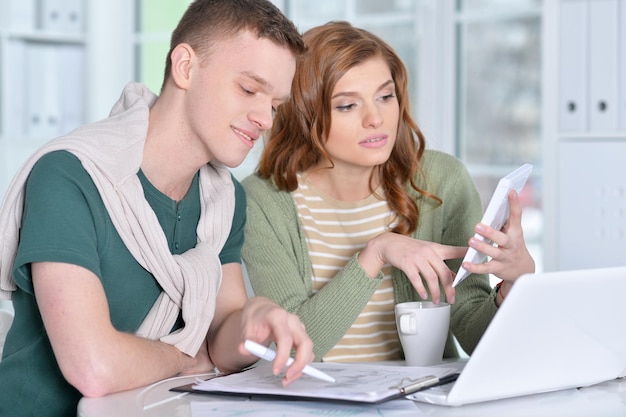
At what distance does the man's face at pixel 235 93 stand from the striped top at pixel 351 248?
431mm

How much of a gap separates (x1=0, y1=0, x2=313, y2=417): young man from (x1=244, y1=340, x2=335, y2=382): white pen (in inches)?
0.9

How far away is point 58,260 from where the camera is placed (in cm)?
125

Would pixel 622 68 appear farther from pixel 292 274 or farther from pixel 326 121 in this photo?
pixel 292 274

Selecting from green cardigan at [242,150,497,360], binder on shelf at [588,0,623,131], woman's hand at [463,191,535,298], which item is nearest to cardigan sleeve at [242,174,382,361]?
green cardigan at [242,150,497,360]

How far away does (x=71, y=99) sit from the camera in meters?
3.95

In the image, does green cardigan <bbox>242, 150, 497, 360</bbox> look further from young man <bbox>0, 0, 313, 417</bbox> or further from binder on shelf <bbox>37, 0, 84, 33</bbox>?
binder on shelf <bbox>37, 0, 84, 33</bbox>

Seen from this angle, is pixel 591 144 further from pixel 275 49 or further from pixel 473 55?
A: pixel 275 49

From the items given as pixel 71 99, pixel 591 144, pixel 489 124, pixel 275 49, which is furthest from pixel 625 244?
pixel 71 99

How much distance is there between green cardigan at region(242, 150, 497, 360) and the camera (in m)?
1.67

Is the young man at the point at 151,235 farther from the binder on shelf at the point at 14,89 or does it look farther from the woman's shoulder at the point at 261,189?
the binder on shelf at the point at 14,89

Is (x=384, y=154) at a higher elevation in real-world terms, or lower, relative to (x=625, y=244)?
higher

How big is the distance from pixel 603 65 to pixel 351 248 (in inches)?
48.7

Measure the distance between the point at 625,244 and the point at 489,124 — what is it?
3.59 feet

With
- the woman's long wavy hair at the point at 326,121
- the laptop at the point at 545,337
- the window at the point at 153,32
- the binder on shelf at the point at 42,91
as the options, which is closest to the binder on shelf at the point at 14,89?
the binder on shelf at the point at 42,91
